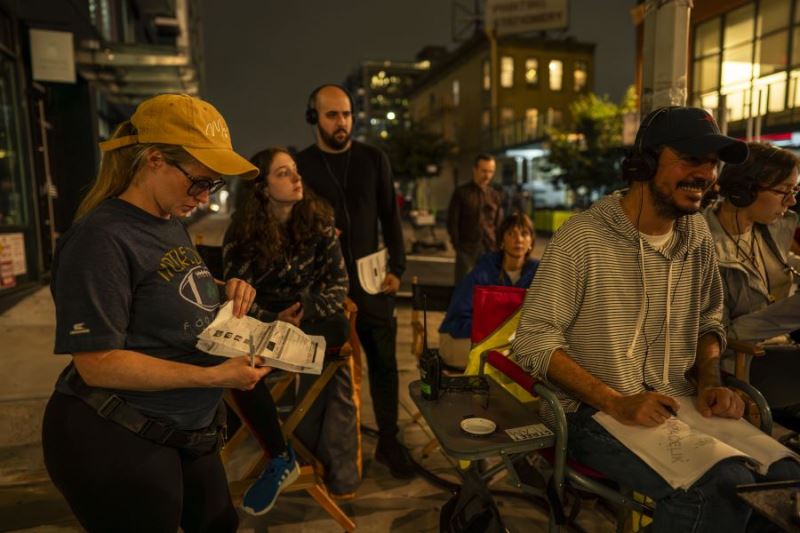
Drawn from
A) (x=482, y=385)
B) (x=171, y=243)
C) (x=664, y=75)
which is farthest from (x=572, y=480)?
(x=664, y=75)

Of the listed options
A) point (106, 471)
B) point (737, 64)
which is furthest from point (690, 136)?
point (737, 64)

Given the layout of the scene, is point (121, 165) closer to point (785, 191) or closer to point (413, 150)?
point (785, 191)

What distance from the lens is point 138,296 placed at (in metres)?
1.55

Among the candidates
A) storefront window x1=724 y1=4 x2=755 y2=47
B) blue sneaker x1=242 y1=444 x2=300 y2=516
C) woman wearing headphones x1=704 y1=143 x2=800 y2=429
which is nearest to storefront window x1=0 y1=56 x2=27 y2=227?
blue sneaker x1=242 y1=444 x2=300 y2=516

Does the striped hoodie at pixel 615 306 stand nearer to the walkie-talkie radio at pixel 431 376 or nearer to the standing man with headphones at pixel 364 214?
the walkie-talkie radio at pixel 431 376

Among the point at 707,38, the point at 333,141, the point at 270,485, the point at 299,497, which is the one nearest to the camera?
the point at 270,485

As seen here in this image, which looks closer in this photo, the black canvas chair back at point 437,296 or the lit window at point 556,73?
the black canvas chair back at point 437,296

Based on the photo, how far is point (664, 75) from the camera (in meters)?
3.72

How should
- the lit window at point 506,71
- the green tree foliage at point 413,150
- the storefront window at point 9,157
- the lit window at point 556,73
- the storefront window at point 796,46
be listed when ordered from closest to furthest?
the storefront window at point 9,157 < the storefront window at point 796,46 < the lit window at point 506,71 < the lit window at point 556,73 < the green tree foliage at point 413,150

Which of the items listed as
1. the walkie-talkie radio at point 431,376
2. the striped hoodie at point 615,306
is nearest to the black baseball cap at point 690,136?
the striped hoodie at point 615,306

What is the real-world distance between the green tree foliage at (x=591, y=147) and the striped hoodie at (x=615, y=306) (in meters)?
24.4

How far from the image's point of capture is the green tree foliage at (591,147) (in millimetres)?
25625

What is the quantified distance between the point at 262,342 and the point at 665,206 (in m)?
1.73

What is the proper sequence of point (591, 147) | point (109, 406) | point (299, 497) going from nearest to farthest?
point (109, 406) → point (299, 497) → point (591, 147)
